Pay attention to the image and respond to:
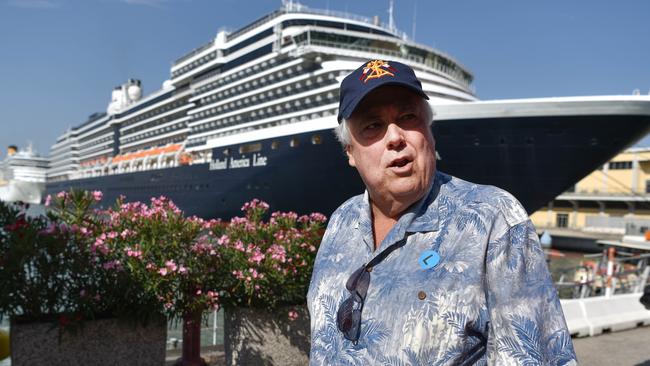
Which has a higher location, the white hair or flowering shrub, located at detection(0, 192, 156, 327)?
the white hair

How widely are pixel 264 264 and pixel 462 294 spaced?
106 inches

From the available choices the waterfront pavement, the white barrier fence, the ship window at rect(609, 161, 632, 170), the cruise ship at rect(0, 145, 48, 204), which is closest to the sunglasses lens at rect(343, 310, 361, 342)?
the waterfront pavement

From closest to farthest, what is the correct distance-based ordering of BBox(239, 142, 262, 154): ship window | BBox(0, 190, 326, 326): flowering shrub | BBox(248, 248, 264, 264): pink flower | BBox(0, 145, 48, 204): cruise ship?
BBox(0, 190, 326, 326): flowering shrub
BBox(248, 248, 264, 264): pink flower
BBox(239, 142, 262, 154): ship window
BBox(0, 145, 48, 204): cruise ship

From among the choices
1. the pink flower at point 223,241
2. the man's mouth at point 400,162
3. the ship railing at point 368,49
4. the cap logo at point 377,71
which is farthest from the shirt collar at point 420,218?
the ship railing at point 368,49

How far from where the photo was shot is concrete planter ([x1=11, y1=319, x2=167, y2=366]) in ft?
9.86

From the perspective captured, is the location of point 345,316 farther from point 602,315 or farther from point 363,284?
point 602,315

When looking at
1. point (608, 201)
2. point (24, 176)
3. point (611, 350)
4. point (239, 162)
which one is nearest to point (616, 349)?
point (611, 350)

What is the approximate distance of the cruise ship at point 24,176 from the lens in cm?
6650

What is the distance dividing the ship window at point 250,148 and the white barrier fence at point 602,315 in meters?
14.8

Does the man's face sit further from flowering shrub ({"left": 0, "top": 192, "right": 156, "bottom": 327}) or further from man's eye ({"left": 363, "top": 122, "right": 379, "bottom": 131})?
flowering shrub ({"left": 0, "top": 192, "right": 156, "bottom": 327})

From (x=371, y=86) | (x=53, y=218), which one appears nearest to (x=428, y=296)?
(x=371, y=86)

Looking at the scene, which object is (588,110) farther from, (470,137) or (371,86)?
(371,86)

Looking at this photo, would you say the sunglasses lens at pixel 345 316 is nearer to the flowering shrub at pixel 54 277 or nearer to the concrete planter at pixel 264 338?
the flowering shrub at pixel 54 277

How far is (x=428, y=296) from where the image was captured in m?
1.23
